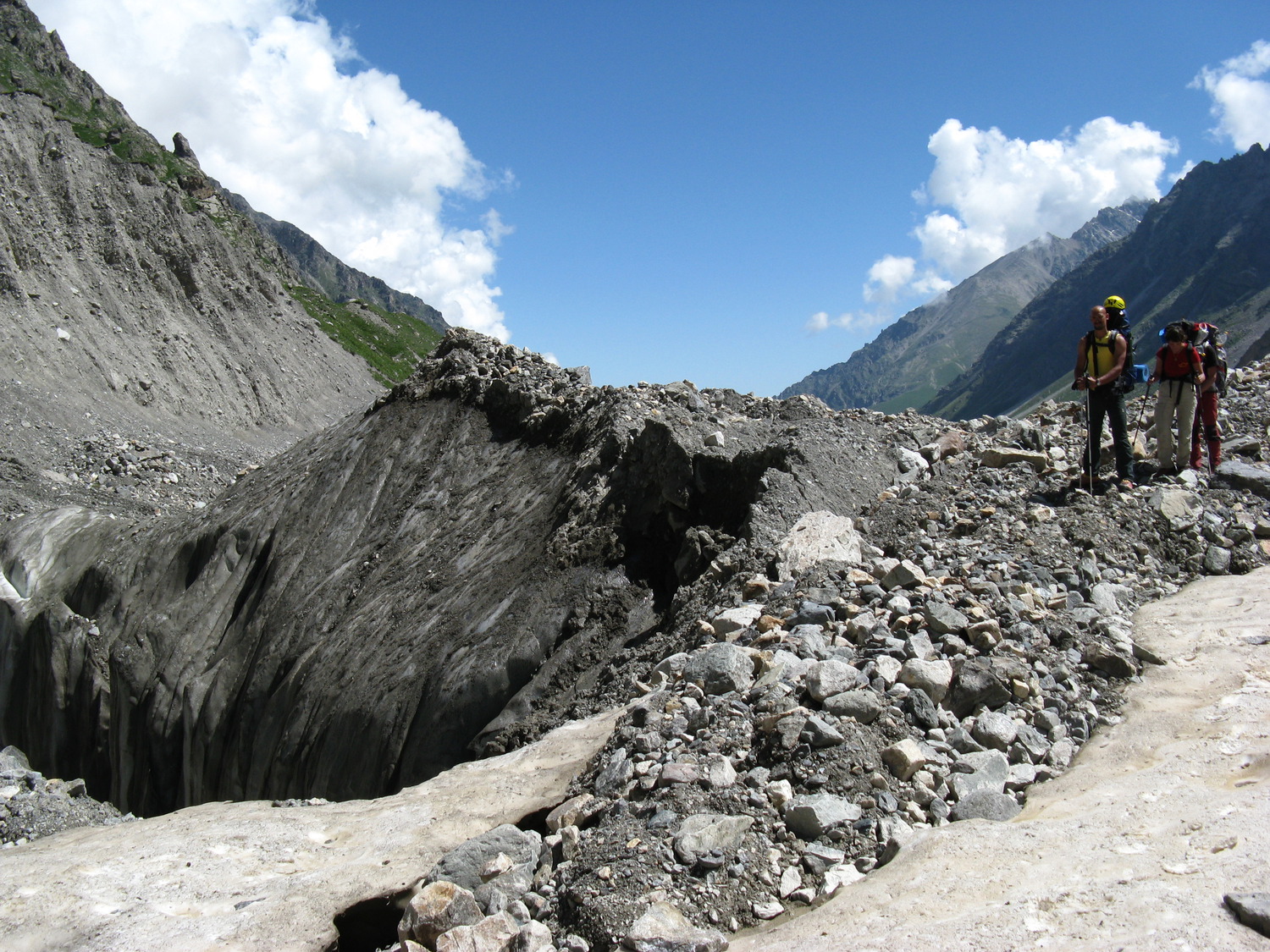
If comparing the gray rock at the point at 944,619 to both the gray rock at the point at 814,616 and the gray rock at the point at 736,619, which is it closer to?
the gray rock at the point at 814,616

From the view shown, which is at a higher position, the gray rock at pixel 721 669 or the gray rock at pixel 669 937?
the gray rock at pixel 721 669

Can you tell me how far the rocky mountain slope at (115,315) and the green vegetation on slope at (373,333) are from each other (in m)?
16.4

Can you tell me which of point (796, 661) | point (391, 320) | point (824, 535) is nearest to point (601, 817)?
point (796, 661)

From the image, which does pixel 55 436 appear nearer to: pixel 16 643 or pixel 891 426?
pixel 16 643

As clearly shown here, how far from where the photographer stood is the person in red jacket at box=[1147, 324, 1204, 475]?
11234 mm

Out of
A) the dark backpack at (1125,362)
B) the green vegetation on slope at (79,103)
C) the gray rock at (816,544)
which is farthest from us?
the green vegetation on slope at (79,103)

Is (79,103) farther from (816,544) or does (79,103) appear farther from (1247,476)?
(1247,476)

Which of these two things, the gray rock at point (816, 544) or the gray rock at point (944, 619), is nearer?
the gray rock at point (944, 619)

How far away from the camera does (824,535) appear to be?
973cm

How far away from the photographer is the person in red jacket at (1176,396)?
11.2 m

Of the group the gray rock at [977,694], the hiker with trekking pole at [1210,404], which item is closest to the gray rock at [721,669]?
the gray rock at [977,694]

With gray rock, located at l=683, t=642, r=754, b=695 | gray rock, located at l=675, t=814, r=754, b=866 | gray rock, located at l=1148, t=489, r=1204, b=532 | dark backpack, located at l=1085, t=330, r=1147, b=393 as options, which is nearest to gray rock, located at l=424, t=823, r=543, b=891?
gray rock, located at l=675, t=814, r=754, b=866

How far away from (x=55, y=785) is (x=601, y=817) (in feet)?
38.8

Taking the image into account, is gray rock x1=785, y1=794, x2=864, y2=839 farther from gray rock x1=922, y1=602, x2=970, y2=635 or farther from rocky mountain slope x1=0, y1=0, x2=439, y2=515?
rocky mountain slope x1=0, y1=0, x2=439, y2=515
